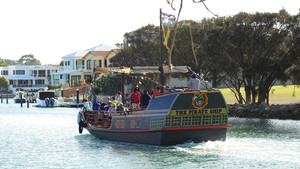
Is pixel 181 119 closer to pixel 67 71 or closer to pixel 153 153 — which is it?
pixel 153 153

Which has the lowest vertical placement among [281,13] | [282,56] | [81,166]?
[81,166]

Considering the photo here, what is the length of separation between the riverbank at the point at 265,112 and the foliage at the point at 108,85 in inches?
927

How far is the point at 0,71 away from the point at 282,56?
110202mm

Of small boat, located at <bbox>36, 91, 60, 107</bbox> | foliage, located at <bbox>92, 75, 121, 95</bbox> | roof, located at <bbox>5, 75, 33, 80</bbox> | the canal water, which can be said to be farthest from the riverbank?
roof, located at <bbox>5, 75, 33, 80</bbox>

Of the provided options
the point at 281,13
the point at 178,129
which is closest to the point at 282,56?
the point at 281,13

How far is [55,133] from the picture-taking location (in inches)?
1395

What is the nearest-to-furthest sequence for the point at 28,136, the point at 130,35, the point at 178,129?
the point at 178,129, the point at 28,136, the point at 130,35

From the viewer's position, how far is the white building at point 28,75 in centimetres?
13625

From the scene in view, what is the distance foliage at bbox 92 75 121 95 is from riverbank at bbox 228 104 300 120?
23.5 m

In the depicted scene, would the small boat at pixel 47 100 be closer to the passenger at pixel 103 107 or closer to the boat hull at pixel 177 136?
the passenger at pixel 103 107

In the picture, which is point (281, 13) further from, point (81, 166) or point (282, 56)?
point (81, 166)

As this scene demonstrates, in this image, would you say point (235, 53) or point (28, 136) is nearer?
point (28, 136)

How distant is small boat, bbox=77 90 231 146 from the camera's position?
896 inches

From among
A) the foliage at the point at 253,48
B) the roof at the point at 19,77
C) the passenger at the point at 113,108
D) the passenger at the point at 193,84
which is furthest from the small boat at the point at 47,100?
the roof at the point at 19,77
